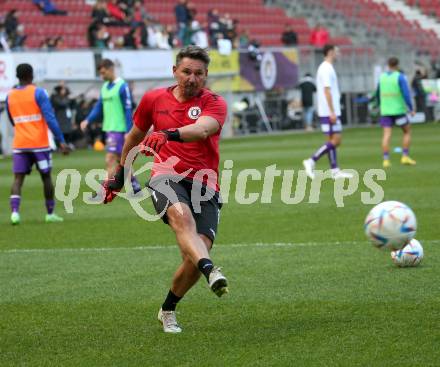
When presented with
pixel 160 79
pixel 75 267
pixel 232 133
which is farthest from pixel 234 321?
pixel 232 133

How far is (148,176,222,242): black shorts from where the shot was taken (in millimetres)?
7316

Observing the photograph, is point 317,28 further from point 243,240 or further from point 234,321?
point 234,321

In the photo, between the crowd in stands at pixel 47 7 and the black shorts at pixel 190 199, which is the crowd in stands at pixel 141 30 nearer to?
the crowd in stands at pixel 47 7

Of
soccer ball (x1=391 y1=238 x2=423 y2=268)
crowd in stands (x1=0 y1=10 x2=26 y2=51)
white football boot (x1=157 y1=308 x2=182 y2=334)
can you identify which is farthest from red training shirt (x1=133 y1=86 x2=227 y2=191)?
crowd in stands (x1=0 y1=10 x2=26 y2=51)

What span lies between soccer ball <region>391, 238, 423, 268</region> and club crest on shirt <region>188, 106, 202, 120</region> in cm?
316

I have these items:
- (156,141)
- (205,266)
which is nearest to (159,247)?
(205,266)

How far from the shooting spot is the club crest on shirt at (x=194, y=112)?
24.3ft

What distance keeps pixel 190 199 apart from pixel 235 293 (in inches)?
67.1

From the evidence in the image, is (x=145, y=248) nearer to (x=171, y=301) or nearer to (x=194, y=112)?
(x=171, y=301)

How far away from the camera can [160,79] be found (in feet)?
112

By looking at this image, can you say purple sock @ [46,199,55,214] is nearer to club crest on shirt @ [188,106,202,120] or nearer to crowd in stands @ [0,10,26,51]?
club crest on shirt @ [188,106,202,120]

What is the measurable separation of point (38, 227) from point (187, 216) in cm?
754

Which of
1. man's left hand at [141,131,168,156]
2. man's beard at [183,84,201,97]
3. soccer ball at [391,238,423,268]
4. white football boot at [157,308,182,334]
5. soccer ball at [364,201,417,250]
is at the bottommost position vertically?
soccer ball at [391,238,423,268]

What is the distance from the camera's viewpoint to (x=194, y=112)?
741 cm
